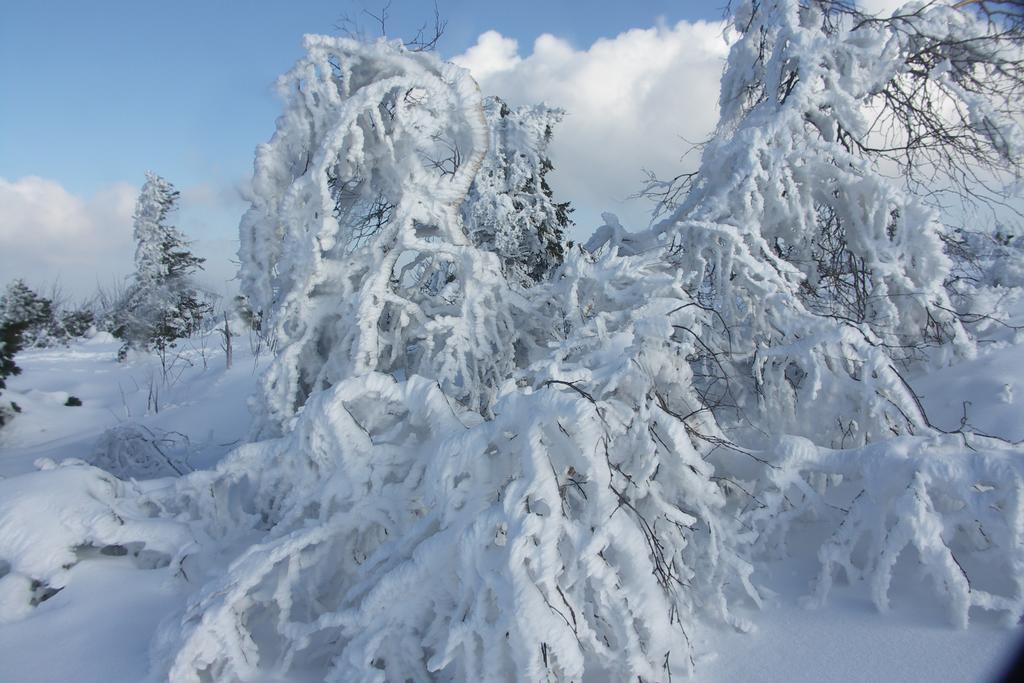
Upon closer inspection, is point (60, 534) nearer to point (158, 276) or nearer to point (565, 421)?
point (565, 421)

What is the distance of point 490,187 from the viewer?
1023 centimetres

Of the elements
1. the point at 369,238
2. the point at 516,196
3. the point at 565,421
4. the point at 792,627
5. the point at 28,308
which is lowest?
the point at 28,308

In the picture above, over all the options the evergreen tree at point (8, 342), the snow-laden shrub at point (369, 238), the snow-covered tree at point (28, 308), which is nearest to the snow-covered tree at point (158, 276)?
the snow-covered tree at point (28, 308)

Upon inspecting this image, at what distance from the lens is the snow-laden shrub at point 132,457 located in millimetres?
5902

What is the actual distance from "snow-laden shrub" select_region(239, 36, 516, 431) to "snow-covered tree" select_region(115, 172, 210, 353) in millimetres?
20222

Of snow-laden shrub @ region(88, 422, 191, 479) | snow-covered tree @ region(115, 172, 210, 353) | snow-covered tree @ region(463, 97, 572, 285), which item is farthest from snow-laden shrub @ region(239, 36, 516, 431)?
snow-covered tree @ region(115, 172, 210, 353)

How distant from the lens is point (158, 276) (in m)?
23.4

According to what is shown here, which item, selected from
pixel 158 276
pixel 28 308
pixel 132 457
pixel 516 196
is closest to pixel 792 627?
pixel 132 457

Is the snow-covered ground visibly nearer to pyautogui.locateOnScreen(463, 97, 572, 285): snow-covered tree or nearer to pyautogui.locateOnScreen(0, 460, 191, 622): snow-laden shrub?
pyautogui.locateOnScreen(0, 460, 191, 622): snow-laden shrub

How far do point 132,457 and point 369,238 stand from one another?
12.1ft

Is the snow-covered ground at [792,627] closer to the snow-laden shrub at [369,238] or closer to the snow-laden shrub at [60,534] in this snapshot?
the snow-laden shrub at [60,534]

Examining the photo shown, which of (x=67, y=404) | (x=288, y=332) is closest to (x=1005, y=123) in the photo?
(x=288, y=332)

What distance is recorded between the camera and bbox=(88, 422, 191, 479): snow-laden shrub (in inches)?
232

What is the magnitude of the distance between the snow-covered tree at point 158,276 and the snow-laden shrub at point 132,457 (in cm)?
1752
